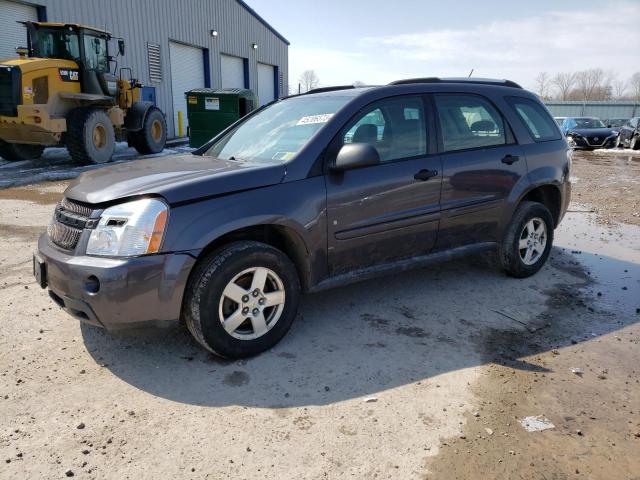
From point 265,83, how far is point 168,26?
10510 millimetres

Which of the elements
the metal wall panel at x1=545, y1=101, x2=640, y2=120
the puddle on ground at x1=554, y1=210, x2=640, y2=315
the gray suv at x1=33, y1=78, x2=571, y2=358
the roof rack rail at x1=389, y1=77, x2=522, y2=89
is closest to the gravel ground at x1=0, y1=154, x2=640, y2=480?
the puddle on ground at x1=554, y1=210, x2=640, y2=315

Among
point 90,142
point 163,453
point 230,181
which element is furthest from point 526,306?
point 90,142

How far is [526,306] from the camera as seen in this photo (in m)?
4.13

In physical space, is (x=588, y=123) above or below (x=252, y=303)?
above

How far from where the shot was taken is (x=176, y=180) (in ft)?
9.95

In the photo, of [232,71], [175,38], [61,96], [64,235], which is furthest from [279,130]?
[232,71]

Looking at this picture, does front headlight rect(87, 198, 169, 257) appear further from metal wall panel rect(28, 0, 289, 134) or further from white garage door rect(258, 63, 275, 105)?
white garage door rect(258, 63, 275, 105)

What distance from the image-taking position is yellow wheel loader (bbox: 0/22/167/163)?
34.1ft

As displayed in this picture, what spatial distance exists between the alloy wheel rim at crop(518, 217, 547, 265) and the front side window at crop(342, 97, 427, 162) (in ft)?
4.78

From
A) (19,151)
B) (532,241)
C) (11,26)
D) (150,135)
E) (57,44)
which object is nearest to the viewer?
(532,241)

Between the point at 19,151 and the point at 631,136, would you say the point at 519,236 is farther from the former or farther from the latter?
the point at 631,136

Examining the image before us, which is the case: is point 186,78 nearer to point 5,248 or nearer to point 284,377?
point 5,248

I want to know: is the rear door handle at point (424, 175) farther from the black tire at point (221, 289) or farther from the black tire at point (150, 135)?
the black tire at point (150, 135)

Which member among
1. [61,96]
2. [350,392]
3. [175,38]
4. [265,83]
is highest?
[175,38]
